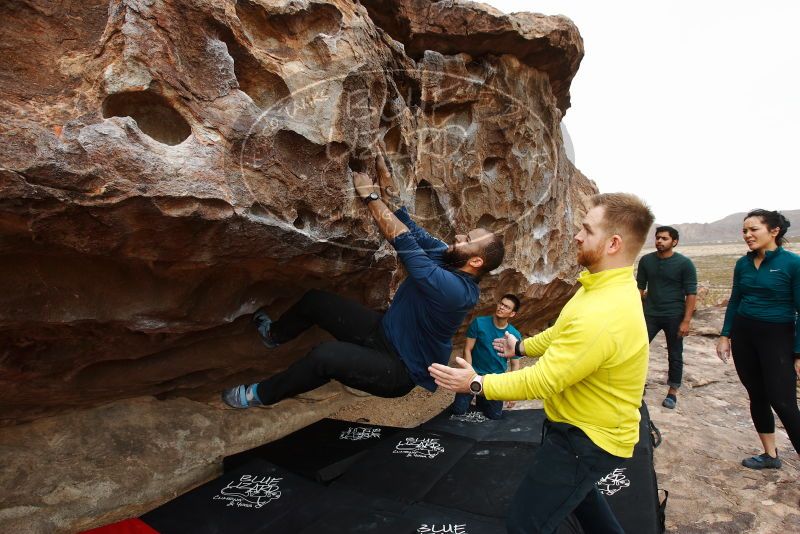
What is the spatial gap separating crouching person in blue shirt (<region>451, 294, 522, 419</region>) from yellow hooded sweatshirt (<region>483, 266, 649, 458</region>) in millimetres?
2606

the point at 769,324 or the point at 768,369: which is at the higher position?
the point at 769,324

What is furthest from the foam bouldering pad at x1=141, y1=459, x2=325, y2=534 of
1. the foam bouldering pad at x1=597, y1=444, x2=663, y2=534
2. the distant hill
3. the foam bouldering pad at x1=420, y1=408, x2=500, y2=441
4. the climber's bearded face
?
the distant hill

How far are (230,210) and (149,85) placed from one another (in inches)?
26.0

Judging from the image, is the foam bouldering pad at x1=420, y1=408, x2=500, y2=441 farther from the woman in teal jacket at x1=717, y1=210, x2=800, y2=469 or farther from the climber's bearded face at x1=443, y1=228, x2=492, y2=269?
the woman in teal jacket at x1=717, y1=210, x2=800, y2=469

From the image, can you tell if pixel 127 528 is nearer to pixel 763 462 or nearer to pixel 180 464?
pixel 180 464

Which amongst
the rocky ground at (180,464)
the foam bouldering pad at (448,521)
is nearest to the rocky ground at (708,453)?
the rocky ground at (180,464)

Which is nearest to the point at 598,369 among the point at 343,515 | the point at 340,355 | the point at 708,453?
the point at 340,355

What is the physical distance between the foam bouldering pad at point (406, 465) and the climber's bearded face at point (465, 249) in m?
1.56

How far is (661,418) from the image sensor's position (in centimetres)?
471

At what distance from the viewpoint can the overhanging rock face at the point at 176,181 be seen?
6.61ft

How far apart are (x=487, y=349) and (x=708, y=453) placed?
6.70 ft

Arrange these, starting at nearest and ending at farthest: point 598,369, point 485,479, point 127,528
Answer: point 598,369, point 127,528, point 485,479

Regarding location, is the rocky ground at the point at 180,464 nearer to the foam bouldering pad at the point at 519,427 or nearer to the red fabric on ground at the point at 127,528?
the red fabric on ground at the point at 127,528

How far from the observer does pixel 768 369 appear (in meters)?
3.27
